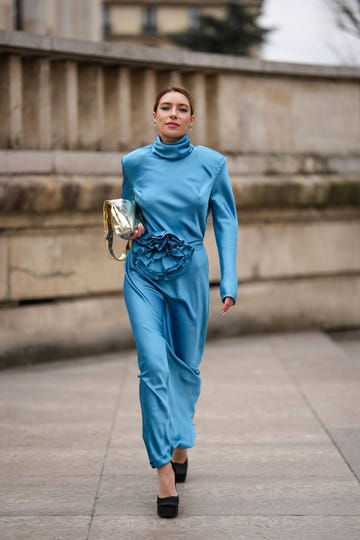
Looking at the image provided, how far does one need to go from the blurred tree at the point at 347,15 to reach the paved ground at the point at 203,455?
820 inches

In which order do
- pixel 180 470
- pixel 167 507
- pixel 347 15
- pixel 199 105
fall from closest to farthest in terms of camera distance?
pixel 167 507 < pixel 180 470 < pixel 199 105 < pixel 347 15

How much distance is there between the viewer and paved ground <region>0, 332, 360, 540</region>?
166 inches

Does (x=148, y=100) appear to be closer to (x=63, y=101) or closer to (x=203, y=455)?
(x=63, y=101)

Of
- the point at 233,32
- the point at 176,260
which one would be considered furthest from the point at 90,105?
the point at 233,32

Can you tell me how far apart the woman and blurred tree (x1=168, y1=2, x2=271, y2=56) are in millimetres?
46227

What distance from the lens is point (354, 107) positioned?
10.9 m

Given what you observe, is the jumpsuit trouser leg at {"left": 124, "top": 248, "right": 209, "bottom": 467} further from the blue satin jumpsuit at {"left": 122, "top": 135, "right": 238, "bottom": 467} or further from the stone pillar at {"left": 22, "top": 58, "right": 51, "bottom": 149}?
the stone pillar at {"left": 22, "top": 58, "right": 51, "bottom": 149}

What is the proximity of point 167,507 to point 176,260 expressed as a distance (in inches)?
42.3

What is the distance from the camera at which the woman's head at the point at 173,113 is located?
4.60m

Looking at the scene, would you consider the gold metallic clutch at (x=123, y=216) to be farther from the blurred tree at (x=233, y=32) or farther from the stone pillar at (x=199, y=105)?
the blurred tree at (x=233, y=32)

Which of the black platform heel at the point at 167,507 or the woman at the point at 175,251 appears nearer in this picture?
the black platform heel at the point at 167,507

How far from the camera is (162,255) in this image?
4590 millimetres

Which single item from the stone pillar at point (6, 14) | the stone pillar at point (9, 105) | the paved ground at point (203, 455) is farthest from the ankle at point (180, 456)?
the stone pillar at point (6, 14)

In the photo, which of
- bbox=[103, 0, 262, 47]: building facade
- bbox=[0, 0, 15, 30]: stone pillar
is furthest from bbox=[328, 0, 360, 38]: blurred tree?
bbox=[103, 0, 262, 47]: building facade
